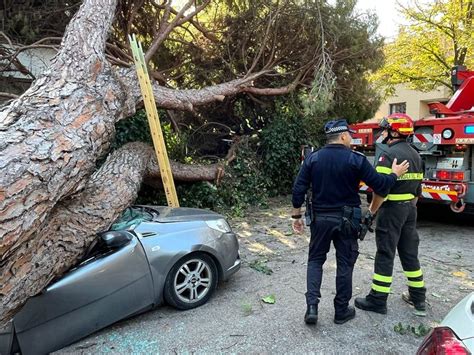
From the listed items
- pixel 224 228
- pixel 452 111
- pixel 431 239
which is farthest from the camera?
pixel 452 111

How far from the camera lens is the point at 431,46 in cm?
1270

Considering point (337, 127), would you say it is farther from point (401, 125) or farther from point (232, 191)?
point (232, 191)

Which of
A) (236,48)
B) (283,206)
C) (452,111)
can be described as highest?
(236,48)

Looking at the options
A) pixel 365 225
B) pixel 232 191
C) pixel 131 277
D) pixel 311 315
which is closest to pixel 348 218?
pixel 365 225

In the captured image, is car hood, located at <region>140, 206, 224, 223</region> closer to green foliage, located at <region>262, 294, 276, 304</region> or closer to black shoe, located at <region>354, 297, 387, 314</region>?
green foliage, located at <region>262, 294, 276, 304</region>

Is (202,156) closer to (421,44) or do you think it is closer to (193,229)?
(193,229)

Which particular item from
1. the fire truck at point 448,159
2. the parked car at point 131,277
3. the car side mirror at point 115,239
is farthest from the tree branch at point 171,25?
the car side mirror at point 115,239

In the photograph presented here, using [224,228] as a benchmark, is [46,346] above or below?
below

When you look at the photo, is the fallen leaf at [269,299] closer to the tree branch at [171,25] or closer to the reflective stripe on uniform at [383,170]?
the reflective stripe on uniform at [383,170]

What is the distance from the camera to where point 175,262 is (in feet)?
12.0

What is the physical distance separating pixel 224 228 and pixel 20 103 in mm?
2267

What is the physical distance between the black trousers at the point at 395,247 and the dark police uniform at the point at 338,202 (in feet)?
1.13

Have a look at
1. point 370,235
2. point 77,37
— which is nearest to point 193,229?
point 77,37

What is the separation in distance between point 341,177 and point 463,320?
1.84 meters
